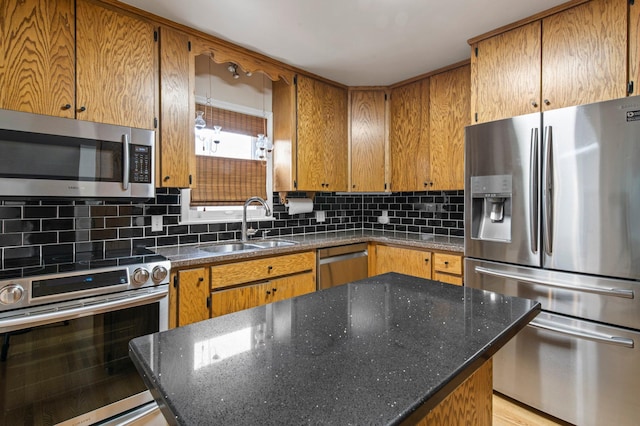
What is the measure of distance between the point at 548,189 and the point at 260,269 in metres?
1.89

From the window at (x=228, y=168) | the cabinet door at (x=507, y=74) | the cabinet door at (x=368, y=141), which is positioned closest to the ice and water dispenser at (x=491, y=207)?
the cabinet door at (x=507, y=74)

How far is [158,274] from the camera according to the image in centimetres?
182

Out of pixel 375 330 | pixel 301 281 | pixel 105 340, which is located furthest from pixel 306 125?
pixel 375 330

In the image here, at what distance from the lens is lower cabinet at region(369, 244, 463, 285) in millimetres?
2537

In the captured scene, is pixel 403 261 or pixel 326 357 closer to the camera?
pixel 326 357

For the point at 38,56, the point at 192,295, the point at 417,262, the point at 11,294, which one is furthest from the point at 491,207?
the point at 38,56

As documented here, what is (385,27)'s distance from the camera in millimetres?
2246

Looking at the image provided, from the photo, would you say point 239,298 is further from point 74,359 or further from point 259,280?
point 74,359

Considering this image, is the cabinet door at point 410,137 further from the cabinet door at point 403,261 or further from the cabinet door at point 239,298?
the cabinet door at point 239,298

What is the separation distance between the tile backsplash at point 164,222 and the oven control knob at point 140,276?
0.59m

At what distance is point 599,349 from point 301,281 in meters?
1.87

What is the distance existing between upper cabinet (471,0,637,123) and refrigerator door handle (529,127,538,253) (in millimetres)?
320

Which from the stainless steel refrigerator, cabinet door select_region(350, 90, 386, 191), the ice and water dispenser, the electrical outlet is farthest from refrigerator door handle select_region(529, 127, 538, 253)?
the electrical outlet

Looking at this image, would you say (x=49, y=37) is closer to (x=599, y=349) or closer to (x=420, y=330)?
(x=420, y=330)
